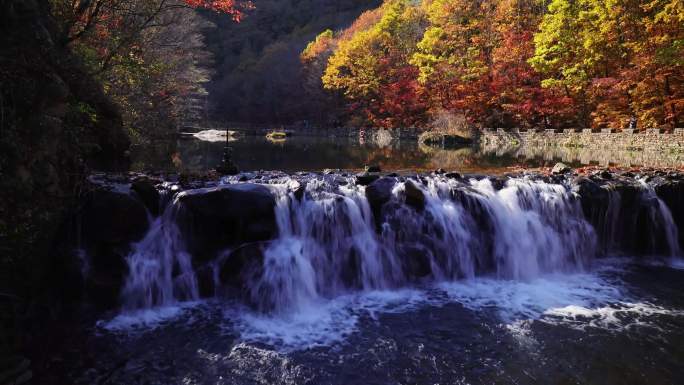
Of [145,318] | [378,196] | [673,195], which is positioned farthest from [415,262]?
[673,195]

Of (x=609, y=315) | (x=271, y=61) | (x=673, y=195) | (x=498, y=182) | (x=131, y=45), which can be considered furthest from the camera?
(x=271, y=61)

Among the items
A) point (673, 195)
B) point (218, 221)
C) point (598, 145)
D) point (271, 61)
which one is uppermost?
point (271, 61)

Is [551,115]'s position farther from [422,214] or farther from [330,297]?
[330,297]

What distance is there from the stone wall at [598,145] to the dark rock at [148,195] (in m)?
17.4

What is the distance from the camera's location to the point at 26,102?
5.36 meters

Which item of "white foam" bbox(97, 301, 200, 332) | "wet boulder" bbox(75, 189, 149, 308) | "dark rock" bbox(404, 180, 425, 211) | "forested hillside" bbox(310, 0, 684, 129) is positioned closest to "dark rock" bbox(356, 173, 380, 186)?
"dark rock" bbox(404, 180, 425, 211)

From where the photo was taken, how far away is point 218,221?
7.68 m

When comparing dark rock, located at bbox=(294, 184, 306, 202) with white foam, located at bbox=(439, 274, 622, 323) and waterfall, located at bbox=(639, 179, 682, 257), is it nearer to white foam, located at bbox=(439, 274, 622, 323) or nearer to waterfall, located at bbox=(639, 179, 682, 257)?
white foam, located at bbox=(439, 274, 622, 323)

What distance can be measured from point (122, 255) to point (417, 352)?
16.3 feet

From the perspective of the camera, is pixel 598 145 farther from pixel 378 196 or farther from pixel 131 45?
Result: pixel 131 45

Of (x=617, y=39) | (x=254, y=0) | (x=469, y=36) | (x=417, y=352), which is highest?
(x=254, y=0)

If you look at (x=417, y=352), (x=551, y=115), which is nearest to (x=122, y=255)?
(x=417, y=352)

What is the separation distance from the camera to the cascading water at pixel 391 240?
7160 mm

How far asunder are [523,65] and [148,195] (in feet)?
116
